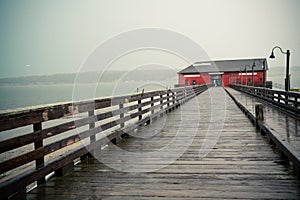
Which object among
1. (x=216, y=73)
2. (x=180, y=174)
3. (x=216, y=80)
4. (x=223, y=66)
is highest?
(x=223, y=66)

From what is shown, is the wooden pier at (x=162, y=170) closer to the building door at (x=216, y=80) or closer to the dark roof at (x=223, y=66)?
the dark roof at (x=223, y=66)

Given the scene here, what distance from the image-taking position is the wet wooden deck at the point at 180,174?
9.84 ft

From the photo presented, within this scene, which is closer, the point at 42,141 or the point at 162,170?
the point at 42,141

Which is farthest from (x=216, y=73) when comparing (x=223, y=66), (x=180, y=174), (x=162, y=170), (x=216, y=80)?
(x=180, y=174)

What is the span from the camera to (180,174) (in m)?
3.64

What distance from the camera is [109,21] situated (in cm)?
2495

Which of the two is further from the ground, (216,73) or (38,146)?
(216,73)

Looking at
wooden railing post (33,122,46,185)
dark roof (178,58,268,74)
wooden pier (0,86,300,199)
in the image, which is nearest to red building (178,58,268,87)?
dark roof (178,58,268,74)

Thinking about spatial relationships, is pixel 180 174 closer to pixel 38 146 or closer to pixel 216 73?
pixel 38 146

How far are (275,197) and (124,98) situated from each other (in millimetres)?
4145

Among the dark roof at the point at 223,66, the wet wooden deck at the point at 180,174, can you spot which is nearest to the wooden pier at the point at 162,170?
the wet wooden deck at the point at 180,174

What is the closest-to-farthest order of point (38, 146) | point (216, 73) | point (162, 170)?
1. point (38, 146)
2. point (162, 170)
3. point (216, 73)

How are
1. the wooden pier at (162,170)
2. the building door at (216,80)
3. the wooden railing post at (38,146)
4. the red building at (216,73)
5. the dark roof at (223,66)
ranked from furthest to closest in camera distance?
1. the building door at (216,80)
2. the dark roof at (223,66)
3. the red building at (216,73)
4. the wooden railing post at (38,146)
5. the wooden pier at (162,170)

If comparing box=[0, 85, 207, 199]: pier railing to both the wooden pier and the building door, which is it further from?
the building door
